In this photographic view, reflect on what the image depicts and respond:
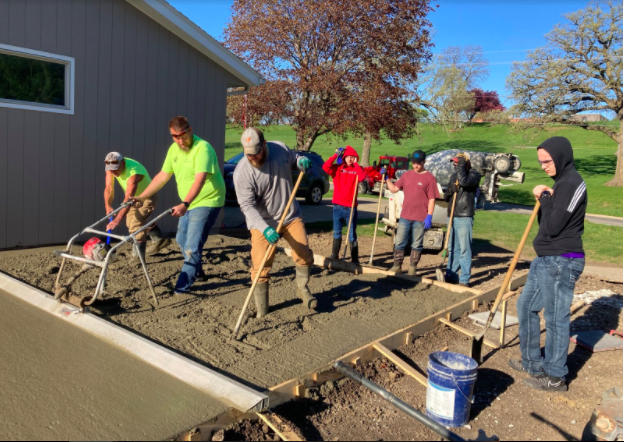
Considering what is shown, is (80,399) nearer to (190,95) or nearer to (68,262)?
(68,262)

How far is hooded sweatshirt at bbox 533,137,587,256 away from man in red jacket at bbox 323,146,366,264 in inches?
144

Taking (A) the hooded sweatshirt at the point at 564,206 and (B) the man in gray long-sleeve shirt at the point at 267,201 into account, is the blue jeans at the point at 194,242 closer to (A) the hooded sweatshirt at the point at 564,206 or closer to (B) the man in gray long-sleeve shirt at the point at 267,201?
(B) the man in gray long-sleeve shirt at the point at 267,201

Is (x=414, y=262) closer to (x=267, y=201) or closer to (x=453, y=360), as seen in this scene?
(x=267, y=201)

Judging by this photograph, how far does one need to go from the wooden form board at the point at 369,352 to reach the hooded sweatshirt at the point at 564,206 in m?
1.46

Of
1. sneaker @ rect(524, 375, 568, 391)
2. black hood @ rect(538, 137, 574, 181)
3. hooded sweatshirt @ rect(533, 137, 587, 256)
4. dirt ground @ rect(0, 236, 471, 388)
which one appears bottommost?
sneaker @ rect(524, 375, 568, 391)

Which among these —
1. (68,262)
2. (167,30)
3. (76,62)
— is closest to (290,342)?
(68,262)

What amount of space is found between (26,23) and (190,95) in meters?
2.78

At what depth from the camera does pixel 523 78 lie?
24.1 metres

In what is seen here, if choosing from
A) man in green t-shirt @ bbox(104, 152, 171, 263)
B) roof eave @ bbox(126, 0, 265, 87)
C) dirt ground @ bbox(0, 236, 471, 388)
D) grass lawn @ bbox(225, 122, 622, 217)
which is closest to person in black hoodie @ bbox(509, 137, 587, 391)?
dirt ground @ bbox(0, 236, 471, 388)

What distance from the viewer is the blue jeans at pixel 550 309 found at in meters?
3.89

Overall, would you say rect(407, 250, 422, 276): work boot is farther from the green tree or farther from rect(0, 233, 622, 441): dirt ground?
the green tree

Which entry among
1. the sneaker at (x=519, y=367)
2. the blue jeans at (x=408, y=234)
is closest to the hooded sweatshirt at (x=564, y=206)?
the sneaker at (x=519, y=367)

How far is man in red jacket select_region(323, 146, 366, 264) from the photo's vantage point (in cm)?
738

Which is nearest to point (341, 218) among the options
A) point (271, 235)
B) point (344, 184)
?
point (344, 184)
